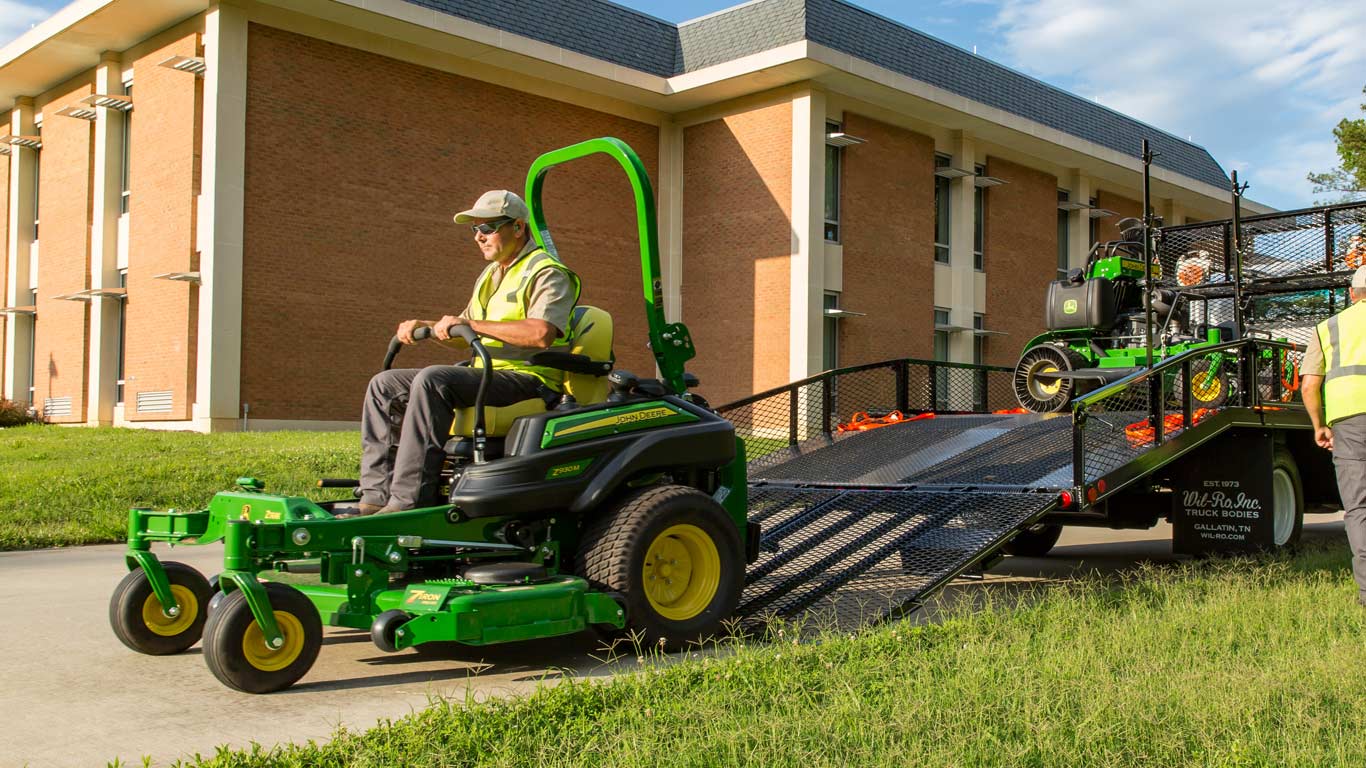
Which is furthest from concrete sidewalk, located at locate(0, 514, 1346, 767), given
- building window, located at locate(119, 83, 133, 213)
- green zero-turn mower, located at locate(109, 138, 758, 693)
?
building window, located at locate(119, 83, 133, 213)

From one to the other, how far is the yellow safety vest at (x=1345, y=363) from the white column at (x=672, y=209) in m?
20.7

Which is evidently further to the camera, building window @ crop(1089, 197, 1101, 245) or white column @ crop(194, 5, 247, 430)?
building window @ crop(1089, 197, 1101, 245)

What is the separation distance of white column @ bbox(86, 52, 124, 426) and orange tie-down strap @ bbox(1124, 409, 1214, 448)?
20527mm

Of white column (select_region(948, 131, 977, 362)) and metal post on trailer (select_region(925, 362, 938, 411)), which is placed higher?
white column (select_region(948, 131, 977, 362))

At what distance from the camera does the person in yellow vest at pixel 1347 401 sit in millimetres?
6812

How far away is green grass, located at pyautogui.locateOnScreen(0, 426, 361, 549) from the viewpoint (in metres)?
10.9

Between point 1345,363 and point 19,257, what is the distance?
27207 millimetres

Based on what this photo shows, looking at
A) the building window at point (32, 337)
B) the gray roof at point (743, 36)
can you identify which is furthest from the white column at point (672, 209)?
the building window at point (32, 337)

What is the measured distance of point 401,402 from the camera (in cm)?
560

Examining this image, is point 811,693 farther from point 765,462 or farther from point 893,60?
point 893,60

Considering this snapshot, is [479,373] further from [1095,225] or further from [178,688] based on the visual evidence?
[1095,225]

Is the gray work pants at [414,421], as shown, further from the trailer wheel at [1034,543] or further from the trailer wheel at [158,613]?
the trailer wheel at [1034,543]

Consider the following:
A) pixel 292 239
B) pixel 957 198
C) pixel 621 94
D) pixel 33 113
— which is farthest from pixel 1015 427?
pixel 33 113

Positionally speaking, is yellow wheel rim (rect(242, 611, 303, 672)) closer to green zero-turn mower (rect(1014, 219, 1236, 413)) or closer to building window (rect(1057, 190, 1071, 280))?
green zero-turn mower (rect(1014, 219, 1236, 413))
